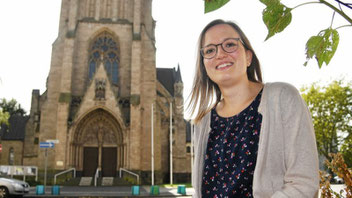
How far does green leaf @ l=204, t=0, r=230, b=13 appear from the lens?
0.81 meters

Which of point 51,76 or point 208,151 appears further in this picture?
point 51,76

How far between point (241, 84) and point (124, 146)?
2610 cm

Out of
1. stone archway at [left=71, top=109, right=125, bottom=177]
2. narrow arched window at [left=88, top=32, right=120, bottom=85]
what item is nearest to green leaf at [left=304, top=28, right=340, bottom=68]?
stone archway at [left=71, top=109, right=125, bottom=177]

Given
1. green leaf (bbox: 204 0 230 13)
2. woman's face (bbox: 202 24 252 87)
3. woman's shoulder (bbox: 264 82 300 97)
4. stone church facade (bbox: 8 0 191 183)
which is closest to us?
green leaf (bbox: 204 0 230 13)

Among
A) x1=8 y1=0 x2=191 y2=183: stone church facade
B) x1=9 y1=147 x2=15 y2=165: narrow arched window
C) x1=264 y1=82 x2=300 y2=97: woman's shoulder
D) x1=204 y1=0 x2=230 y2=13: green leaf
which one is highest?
x1=8 y1=0 x2=191 y2=183: stone church facade

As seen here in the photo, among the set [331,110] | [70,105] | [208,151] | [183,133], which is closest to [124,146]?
[70,105]

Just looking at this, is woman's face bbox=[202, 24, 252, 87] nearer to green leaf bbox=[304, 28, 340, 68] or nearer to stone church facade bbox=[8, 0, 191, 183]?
green leaf bbox=[304, 28, 340, 68]

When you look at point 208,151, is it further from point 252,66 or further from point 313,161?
point 313,161

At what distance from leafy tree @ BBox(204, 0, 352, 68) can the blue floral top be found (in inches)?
25.0

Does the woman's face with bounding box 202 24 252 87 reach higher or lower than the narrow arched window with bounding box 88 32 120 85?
lower

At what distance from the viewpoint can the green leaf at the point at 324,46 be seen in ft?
3.05

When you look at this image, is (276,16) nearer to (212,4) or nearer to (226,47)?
(212,4)

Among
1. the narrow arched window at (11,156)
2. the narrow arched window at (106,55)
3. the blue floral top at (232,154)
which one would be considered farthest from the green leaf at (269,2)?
the narrow arched window at (11,156)

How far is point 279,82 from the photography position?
1.48m
